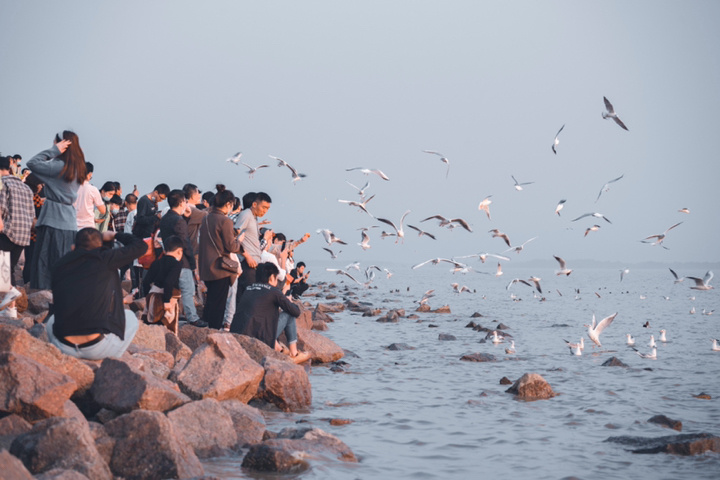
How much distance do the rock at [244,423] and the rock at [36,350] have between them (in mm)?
1433

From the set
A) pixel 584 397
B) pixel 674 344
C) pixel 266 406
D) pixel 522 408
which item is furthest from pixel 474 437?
pixel 674 344

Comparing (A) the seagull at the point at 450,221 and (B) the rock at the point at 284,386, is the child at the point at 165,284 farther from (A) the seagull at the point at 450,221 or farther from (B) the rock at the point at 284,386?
(A) the seagull at the point at 450,221

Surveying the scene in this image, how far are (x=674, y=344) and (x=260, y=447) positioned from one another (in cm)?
1674

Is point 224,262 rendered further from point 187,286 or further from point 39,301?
point 39,301

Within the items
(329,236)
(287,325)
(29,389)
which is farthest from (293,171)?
(29,389)

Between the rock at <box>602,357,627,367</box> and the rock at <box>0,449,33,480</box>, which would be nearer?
the rock at <box>0,449,33,480</box>

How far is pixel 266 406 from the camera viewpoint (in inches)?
336

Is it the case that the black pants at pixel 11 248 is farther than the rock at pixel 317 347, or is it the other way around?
the rock at pixel 317 347

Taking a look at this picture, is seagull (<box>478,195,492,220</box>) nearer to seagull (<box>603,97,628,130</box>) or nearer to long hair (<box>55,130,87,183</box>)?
seagull (<box>603,97,628,130</box>)

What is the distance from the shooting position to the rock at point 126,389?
6.12 metres

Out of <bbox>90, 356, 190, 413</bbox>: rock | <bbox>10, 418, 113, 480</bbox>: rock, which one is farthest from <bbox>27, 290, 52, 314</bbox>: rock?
<bbox>10, 418, 113, 480</bbox>: rock

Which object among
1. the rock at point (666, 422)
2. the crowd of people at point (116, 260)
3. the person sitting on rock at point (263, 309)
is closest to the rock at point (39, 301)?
the crowd of people at point (116, 260)

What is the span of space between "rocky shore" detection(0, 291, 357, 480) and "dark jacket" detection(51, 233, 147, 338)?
313mm

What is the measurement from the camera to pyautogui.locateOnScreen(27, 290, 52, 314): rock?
10.6 m
